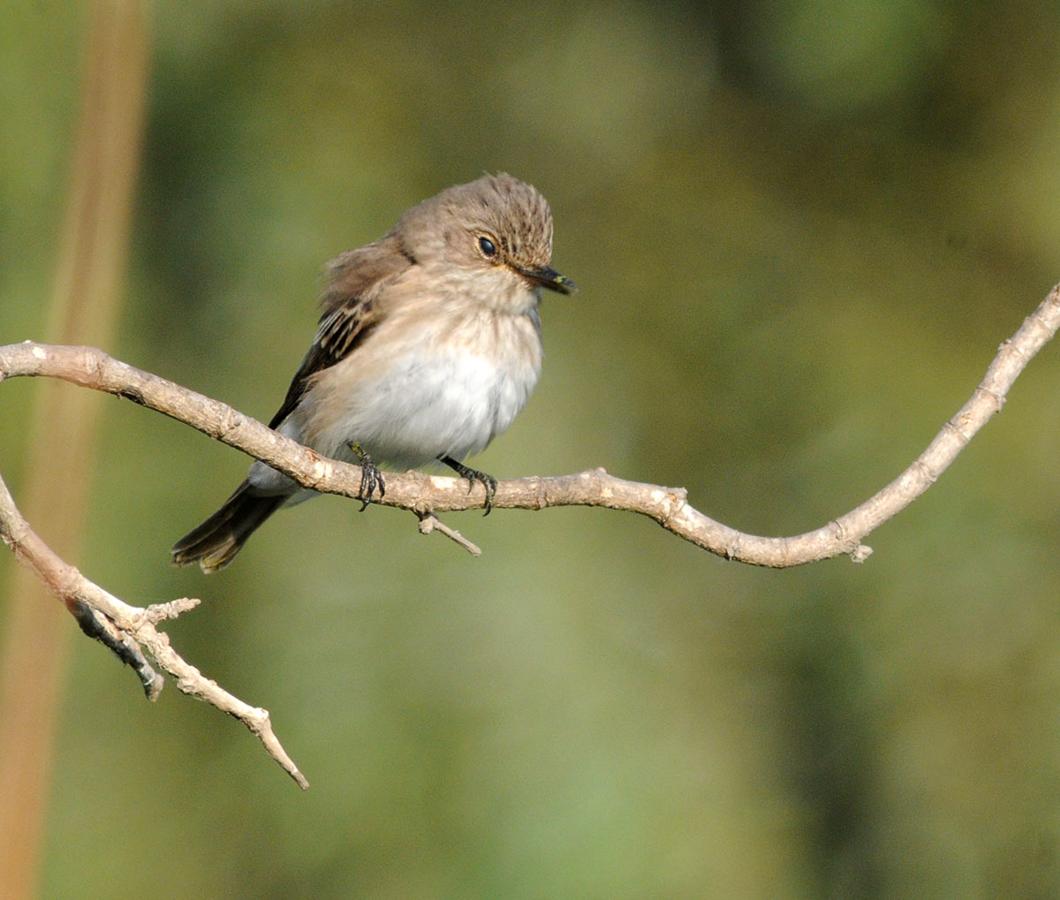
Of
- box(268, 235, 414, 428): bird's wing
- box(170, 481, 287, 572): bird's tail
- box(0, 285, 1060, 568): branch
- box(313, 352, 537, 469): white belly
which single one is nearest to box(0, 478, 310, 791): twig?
box(0, 285, 1060, 568): branch

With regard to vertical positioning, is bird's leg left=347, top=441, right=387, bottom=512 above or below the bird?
below

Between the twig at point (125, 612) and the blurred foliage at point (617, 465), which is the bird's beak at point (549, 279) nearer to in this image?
the blurred foliage at point (617, 465)

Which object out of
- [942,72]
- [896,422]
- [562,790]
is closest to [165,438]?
[562,790]

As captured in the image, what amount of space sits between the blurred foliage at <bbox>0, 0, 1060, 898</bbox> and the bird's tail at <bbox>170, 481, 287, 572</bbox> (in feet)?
2.48

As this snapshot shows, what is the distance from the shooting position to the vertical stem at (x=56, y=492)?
8.09 ft

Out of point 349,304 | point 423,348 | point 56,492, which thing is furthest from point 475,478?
point 56,492

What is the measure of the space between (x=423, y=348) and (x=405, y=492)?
1.00 metres

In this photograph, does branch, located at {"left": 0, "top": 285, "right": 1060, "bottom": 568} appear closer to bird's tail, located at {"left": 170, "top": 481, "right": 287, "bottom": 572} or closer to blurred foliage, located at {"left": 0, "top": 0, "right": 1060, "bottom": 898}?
bird's tail, located at {"left": 170, "top": 481, "right": 287, "bottom": 572}

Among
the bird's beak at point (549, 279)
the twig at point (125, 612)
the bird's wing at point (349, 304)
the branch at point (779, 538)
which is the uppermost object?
the bird's beak at point (549, 279)

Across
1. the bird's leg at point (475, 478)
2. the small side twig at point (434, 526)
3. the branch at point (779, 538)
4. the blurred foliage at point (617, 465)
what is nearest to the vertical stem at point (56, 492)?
the branch at point (779, 538)

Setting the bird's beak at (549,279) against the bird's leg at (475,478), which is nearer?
the bird's leg at (475,478)

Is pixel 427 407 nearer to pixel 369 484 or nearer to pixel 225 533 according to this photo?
pixel 369 484

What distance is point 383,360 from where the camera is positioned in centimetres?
488

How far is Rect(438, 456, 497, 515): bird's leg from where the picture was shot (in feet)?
12.9
